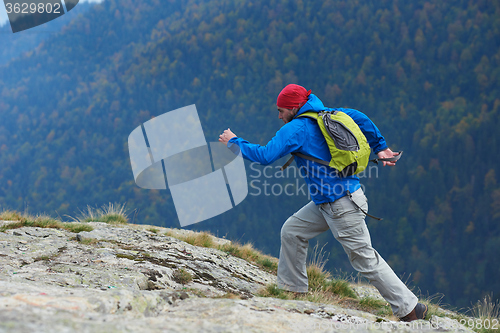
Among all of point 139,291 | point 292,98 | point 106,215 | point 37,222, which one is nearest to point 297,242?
point 292,98

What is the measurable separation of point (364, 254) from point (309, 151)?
0.99 metres

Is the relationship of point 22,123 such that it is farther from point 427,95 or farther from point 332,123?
point 332,123

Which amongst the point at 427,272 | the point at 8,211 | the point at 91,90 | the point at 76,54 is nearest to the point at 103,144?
the point at 91,90

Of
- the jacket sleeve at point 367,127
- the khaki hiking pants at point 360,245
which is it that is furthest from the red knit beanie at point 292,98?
the khaki hiking pants at point 360,245

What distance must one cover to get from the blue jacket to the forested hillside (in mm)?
84424

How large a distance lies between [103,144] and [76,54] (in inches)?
2195

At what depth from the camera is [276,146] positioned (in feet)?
11.3

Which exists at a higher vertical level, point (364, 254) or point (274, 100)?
point (274, 100)

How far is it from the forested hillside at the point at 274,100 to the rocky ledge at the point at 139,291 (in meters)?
82.9

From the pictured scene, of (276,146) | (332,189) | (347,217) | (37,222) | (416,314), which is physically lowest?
(416,314)

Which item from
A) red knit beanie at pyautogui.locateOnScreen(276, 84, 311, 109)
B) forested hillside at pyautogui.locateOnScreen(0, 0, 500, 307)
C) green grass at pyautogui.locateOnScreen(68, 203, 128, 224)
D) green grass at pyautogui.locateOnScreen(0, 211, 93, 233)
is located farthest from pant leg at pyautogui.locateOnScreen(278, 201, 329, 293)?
forested hillside at pyautogui.locateOnScreen(0, 0, 500, 307)

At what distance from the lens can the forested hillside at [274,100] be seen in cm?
9594

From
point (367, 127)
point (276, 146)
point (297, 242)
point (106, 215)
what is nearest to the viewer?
point (276, 146)

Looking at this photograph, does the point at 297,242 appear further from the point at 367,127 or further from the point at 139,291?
the point at 139,291
